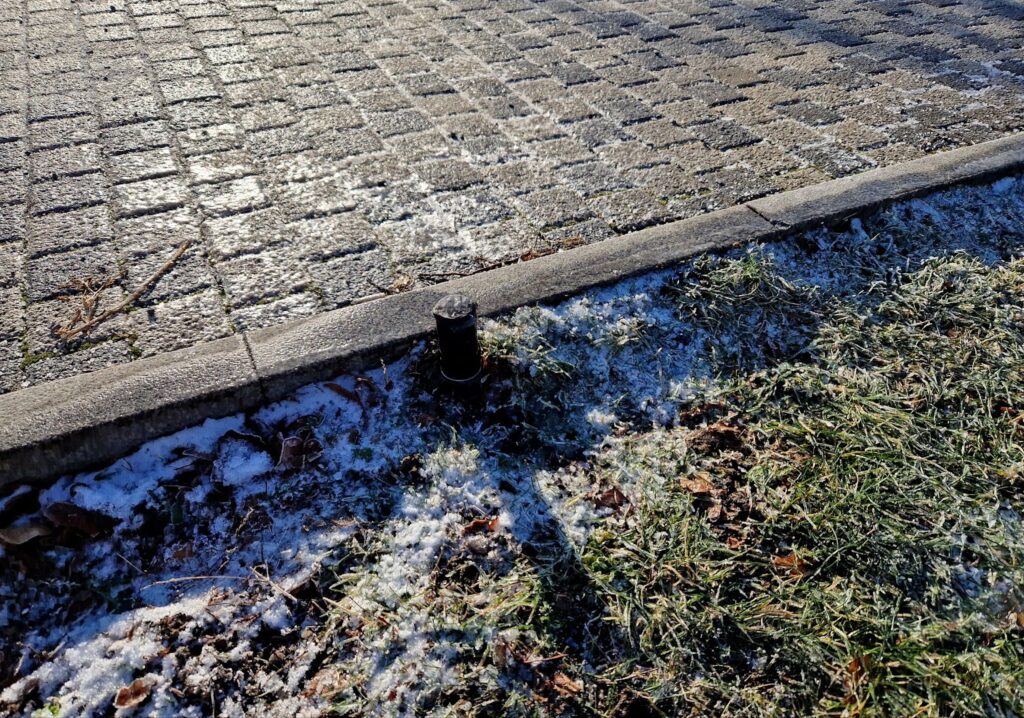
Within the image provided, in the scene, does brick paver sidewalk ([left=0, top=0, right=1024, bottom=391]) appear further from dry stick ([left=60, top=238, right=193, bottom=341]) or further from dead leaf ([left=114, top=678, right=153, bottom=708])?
dead leaf ([left=114, top=678, right=153, bottom=708])

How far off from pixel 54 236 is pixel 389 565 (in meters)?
2.27

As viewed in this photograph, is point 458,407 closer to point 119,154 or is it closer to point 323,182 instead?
point 323,182

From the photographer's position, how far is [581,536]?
2.36 meters

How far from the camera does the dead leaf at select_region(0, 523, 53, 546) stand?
90.6 inches

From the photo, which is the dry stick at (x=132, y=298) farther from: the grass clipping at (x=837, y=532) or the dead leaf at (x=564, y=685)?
the dead leaf at (x=564, y=685)

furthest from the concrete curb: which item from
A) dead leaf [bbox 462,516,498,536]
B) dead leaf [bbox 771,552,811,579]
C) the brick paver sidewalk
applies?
dead leaf [bbox 771,552,811,579]

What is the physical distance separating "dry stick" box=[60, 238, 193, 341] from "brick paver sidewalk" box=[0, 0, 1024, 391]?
25 mm

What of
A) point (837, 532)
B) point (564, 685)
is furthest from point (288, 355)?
point (837, 532)

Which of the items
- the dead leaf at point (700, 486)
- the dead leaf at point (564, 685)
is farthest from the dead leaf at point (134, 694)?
the dead leaf at point (700, 486)

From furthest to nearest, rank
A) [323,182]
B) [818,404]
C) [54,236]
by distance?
[323,182]
[54,236]
[818,404]

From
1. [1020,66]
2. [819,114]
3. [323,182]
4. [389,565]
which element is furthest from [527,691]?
[1020,66]

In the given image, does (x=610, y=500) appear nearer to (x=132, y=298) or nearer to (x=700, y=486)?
(x=700, y=486)

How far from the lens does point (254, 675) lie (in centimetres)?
207

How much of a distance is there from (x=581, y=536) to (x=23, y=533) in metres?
1.70
